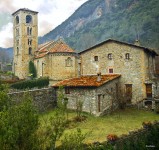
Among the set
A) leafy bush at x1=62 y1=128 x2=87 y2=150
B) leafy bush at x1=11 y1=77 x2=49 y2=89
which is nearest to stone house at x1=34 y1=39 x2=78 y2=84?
leafy bush at x1=11 y1=77 x2=49 y2=89

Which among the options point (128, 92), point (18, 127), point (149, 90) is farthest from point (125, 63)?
point (18, 127)

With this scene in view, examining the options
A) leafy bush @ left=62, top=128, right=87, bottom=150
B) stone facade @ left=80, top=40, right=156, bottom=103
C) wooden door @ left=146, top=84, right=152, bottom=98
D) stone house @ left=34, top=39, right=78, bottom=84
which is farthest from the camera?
stone house @ left=34, top=39, right=78, bottom=84

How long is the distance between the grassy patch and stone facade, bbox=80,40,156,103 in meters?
2.99

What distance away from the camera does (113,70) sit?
3148cm

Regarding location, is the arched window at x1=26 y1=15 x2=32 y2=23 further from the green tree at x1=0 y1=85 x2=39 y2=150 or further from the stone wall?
the green tree at x1=0 y1=85 x2=39 y2=150

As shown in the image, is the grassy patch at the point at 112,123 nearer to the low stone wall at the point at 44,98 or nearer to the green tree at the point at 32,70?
the low stone wall at the point at 44,98

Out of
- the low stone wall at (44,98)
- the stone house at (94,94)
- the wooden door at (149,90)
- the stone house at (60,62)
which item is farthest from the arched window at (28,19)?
the wooden door at (149,90)

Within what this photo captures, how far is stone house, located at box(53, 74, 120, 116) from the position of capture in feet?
87.0

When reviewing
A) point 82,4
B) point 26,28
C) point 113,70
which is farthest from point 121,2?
point 113,70

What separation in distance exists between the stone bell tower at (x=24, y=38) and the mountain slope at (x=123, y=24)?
117 ft

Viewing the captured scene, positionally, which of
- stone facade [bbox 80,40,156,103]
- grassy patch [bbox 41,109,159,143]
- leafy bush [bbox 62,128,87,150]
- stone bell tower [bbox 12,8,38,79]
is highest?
stone bell tower [bbox 12,8,38,79]

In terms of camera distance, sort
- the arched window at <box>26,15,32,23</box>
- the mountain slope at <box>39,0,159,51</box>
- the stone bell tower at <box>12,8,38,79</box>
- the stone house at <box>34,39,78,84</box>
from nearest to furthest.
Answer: the stone house at <box>34,39,78,84</box>, the stone bell tower at <box>12,8,38,79</box>, the arched window at <box>26,15,32,23</box>, the mountain slope at <box>39,0,159,51</box>

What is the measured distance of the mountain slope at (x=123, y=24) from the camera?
93750 mm

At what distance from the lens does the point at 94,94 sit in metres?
26.4
